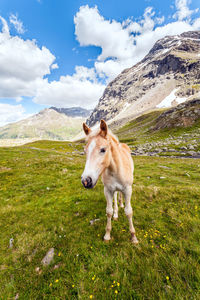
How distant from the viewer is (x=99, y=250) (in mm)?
4598

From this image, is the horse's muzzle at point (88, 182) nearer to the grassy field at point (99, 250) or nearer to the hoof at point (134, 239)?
the grassy field at point (99, 250)

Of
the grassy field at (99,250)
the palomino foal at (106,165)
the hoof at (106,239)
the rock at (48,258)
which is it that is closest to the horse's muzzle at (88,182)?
the palomino foal at (106,165)

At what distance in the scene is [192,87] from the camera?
7328 inches

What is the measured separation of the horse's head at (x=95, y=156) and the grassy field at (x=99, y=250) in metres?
2.89

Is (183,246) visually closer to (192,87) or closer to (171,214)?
(171,214)

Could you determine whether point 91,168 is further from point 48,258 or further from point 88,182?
point 48,258

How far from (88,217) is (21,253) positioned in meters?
3.13

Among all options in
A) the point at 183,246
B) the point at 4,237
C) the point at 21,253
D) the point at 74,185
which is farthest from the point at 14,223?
the point at 183,246

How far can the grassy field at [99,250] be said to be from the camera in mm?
3270

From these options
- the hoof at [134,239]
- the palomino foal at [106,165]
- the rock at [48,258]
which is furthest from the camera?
the hoof at [134,239]

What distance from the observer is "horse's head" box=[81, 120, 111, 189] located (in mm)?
3307

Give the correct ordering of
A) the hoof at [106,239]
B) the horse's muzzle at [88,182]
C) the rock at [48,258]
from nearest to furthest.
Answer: the horse's muzzle at [88,182] < the rock at [48,258] < the hoof at [106,239]

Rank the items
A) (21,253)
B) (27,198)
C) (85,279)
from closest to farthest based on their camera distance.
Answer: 1. (85,279)
2. (21,253)
3. (27,198)

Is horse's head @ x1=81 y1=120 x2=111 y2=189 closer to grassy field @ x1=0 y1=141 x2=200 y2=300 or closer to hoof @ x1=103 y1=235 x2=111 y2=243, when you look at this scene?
grassy field @ x1=0 y1=141 x2=200 y2=300
